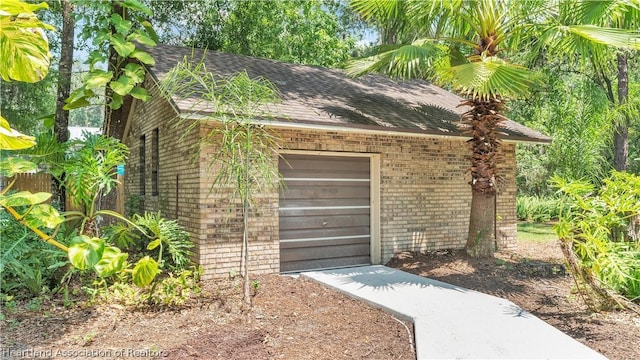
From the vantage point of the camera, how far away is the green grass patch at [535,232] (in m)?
12.9

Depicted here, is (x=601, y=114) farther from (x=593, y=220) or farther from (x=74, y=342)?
(x=74, y=342)

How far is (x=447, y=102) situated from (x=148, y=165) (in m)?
7.70

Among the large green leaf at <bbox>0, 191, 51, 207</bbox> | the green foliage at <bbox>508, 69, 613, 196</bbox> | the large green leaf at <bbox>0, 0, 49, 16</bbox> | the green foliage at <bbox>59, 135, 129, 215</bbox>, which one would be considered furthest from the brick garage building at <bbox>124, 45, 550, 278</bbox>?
the large green leaf at <bbox>0, 0, 49, 16</bbox>

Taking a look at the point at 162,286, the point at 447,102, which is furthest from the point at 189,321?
the point at 447,102

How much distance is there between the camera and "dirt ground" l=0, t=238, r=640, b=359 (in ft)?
14.0

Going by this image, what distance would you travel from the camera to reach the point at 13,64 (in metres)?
2.17

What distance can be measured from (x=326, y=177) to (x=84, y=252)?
5102 mm

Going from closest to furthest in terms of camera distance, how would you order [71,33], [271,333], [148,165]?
[271,333]
[71,33]
[148,165]

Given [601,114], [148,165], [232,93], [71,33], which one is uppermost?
[71,33]

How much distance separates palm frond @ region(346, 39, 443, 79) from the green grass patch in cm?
709

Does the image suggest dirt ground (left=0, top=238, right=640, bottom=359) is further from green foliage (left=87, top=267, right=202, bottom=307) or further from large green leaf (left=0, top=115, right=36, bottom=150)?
large green leaf (left=0, top=115, right=36, bottom=150)

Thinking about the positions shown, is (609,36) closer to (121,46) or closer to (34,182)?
(121,46)

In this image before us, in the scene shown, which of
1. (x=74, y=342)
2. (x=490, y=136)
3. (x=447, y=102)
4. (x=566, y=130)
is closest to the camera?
(x=74, y=342)

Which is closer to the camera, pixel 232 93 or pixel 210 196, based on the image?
pixel 232 93
